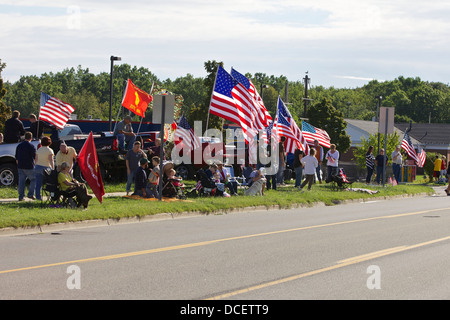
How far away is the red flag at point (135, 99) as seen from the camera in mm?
26438

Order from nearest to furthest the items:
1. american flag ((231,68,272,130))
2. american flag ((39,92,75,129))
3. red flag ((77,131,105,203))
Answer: red flag ((77,131,105,203))
american flag ((39,92,75,129))
american flag ((231,68,272,130))

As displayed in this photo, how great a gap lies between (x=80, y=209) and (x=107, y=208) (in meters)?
0.76

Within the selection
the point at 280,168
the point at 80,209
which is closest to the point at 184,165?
the point at 280,168

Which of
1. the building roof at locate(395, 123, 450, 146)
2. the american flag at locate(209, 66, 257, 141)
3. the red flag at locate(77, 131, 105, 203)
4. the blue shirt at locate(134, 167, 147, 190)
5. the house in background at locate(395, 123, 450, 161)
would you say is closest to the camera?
the red flag at locate(77, 131, 105, 203)

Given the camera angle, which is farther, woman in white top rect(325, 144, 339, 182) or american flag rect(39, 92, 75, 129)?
woman in white top rect(325, 144, 339, 182)

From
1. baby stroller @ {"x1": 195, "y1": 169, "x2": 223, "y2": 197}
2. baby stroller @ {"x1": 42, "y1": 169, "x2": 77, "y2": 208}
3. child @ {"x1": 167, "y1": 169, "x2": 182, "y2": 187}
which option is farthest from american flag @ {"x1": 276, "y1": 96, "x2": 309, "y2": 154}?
baby stroller @ {"x1": 42, "y1": 169, "x2": 77, "y2": 208}

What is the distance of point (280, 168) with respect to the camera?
90.7 feet

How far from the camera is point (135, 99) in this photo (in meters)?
26.9

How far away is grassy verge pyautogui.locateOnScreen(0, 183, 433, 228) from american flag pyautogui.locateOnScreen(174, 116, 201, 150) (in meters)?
3.92

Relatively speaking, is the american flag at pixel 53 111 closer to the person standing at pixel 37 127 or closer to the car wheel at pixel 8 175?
the person standing at pixel 37 127

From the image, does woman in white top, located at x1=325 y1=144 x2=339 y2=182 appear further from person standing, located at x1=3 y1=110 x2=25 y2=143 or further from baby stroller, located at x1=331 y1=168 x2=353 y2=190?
person standing, located at x1=3 y1=110 x2=25 y2=143

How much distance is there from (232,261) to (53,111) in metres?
15.0

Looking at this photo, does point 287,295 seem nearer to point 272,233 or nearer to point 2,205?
point 272,233

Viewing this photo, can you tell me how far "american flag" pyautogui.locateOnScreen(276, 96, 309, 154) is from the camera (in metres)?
26.3
